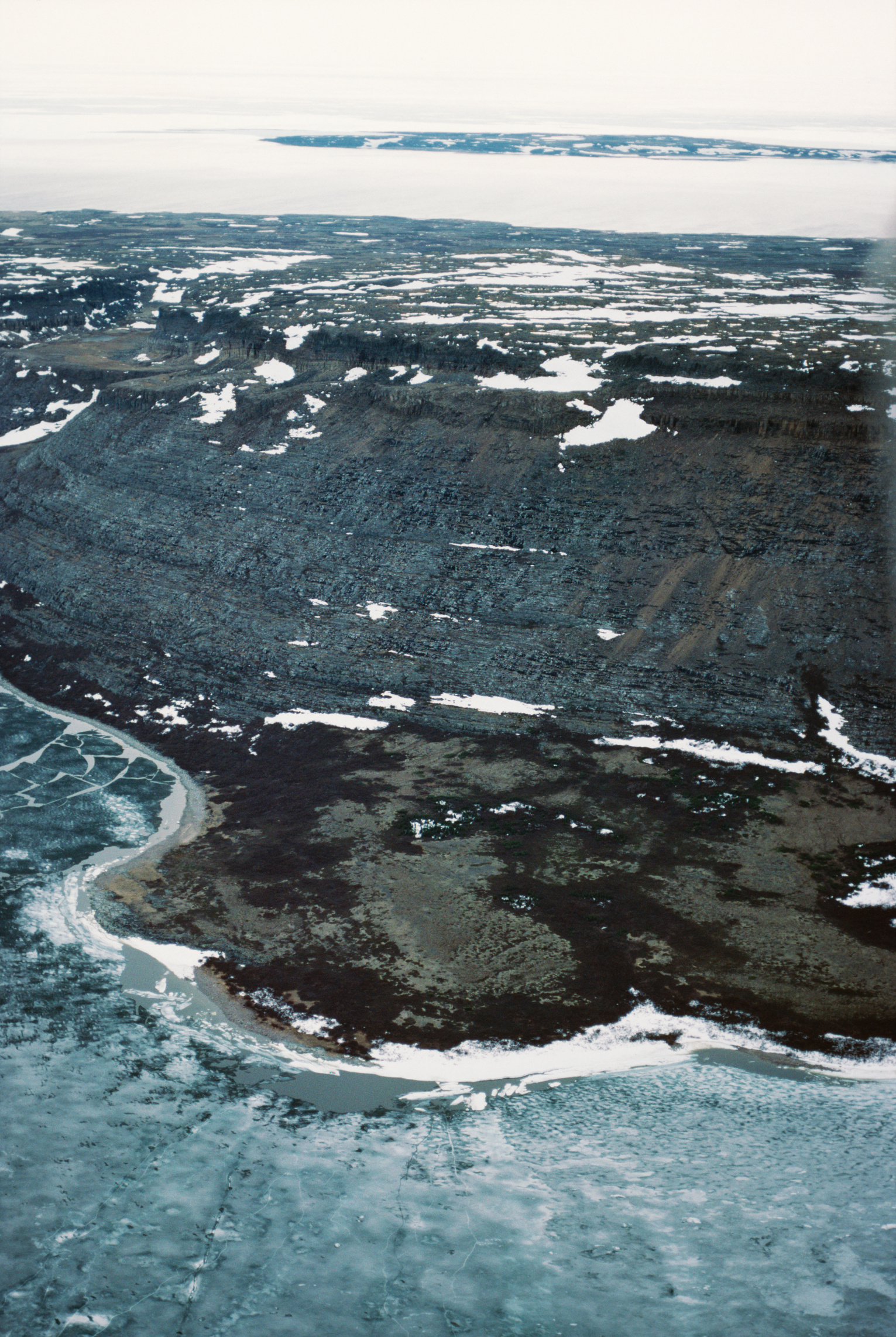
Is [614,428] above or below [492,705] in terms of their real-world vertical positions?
above

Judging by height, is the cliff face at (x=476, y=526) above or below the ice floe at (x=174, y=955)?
above

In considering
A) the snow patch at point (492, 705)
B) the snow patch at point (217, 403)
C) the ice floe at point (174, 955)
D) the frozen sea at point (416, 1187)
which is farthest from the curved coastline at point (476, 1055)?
the snow patch at point (217, 403)

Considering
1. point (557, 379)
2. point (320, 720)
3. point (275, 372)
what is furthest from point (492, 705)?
point (275, 372)

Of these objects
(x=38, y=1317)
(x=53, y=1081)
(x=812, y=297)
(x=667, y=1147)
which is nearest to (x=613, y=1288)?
(x=667, y=1147)

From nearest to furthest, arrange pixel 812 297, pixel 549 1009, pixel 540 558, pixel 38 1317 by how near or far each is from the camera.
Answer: pixel 38 1317 < pixel 549 1009 < pixel 540 558 < pixel 812 297

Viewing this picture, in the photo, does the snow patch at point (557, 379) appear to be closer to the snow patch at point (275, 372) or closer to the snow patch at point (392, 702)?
the snow patch at point (275, 372)

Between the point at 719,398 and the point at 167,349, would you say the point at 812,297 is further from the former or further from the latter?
the point at 167,349

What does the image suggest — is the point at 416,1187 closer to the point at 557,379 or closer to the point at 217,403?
the point at 557,379
